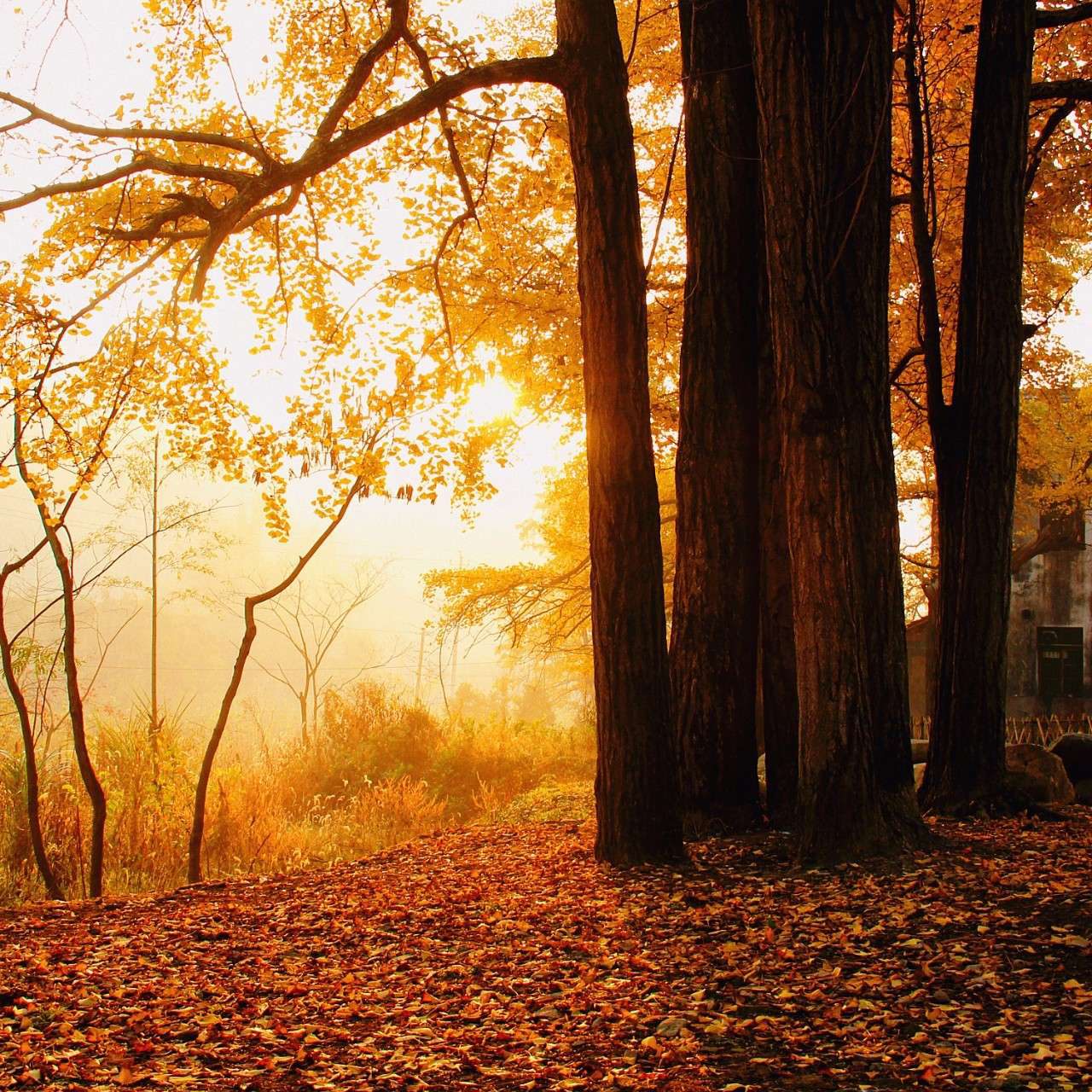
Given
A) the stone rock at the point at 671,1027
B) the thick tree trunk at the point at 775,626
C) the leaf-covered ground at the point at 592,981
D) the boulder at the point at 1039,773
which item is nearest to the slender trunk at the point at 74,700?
the leaf-covered ground at the point at 592,981

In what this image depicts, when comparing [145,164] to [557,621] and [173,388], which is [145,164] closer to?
[173,388]

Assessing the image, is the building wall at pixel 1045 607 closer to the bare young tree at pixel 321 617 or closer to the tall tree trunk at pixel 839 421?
the bare young tree at pixel 321 617

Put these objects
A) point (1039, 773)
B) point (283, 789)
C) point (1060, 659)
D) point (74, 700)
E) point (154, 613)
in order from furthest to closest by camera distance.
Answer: point (1060, 659) < point (154, 613) < point (283, 789) < point (1039, 773) < point (74, 700)

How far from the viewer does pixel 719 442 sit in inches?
231

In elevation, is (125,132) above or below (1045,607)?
above

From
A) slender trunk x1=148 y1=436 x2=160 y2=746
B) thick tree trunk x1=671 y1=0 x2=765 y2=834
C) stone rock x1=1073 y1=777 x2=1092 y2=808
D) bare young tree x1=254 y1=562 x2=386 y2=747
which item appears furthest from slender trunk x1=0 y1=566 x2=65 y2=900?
bare young tree x1=254 y1=562 x2=386 y2=747

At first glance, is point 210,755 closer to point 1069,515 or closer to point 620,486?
point 620,486

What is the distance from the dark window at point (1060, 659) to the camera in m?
22.1

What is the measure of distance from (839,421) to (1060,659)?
2071 cm

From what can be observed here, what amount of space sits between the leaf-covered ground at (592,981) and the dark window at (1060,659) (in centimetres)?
1910

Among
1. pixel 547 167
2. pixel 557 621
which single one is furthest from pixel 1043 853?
pixel 557 621

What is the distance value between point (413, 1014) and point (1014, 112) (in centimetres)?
589

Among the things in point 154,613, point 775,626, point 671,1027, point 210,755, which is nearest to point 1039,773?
point 775,626

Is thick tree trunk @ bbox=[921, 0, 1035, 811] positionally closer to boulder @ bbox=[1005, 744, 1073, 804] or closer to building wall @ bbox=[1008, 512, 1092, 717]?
boulder @ bbox=[1005, 744, 1073, 804]
